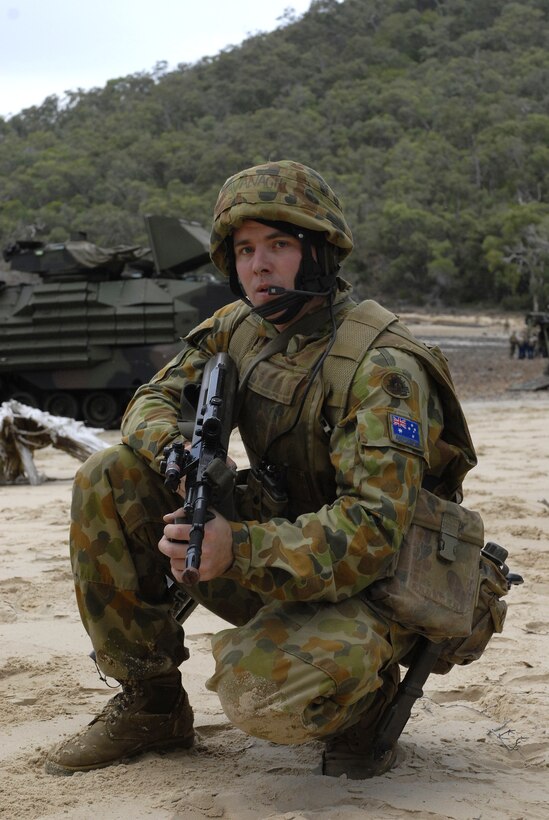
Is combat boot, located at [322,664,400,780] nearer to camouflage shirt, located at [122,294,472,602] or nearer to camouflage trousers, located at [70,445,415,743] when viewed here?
camouflage trousers, located at [70,445,415,743]

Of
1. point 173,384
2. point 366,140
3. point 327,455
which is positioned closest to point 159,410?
point 173,384

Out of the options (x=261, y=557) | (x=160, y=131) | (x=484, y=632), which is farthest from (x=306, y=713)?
(x=160, y=131)

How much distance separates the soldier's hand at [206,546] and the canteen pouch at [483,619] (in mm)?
651

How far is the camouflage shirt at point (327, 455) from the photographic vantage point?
2383 mm

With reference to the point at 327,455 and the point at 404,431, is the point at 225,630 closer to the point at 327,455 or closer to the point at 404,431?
the point at 327,455

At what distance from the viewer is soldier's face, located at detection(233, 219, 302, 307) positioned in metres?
2.72

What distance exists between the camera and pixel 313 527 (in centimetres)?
241

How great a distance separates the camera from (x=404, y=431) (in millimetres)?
2463

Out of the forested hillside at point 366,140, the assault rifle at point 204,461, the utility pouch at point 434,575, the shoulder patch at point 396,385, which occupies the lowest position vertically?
the utility pouch at point 434,575

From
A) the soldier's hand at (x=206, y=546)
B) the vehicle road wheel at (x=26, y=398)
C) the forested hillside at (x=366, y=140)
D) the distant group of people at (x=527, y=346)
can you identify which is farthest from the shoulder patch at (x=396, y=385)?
the forested hillside at (x=366, y=140)

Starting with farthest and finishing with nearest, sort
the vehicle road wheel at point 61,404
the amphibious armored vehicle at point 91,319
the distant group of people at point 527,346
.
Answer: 1. the distant group of people at point 527,346
2. the vehicle road wheel at point 61,404
3. the amphibious armored vehicle at point 91,319

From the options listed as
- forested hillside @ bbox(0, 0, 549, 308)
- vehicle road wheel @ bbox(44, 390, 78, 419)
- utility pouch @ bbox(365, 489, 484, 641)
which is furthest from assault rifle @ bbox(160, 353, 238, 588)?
forested hillside @ bbox(0, 0, 549, 308)

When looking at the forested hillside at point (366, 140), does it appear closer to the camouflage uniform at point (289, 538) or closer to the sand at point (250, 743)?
the sand at point (250, 743)

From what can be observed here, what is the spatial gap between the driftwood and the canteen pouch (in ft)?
17.9
